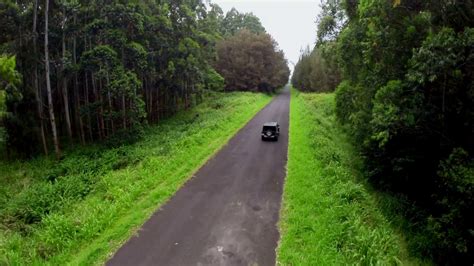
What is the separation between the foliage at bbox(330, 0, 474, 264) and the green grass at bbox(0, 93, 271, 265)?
837 centimetres

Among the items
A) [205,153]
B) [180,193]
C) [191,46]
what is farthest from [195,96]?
[180,193]

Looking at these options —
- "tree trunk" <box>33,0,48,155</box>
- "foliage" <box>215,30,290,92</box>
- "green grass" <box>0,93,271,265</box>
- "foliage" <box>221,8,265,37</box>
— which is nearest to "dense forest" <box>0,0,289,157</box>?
"tree trunk" <box>33,0,48,155</box>

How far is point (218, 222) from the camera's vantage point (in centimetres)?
1019

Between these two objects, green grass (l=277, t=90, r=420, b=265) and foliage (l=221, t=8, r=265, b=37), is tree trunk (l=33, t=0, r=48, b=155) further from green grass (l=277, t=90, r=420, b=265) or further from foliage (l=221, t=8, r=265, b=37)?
foliage (l=221, t=8, r=265, b=37)

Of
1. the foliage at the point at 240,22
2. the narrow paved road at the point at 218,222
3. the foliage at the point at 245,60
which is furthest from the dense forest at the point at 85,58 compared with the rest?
the foliage at the point at 240,22

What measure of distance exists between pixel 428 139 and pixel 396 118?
2.49 metres

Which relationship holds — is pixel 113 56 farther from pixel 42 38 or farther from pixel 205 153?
pixel 205 153

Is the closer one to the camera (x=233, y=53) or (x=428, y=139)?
(x=428, y=139)

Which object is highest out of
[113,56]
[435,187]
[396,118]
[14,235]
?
[113,56]

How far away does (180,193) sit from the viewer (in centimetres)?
1252

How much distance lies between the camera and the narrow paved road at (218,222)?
27.7 feet

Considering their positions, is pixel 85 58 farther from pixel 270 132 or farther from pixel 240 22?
pixel 240 22

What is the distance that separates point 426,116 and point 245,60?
158 feet

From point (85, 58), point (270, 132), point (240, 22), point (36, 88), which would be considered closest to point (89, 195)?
point (270, 132)
